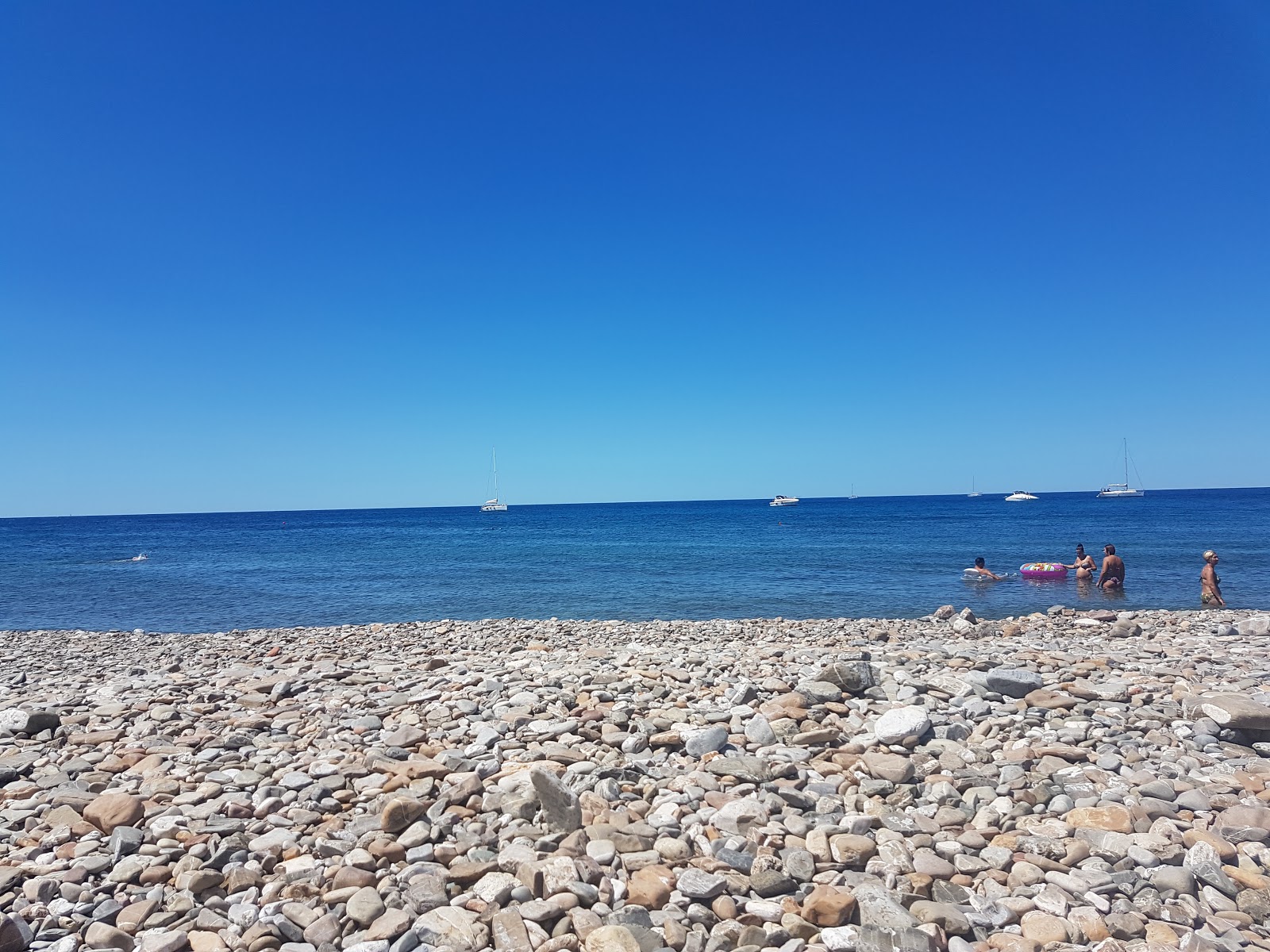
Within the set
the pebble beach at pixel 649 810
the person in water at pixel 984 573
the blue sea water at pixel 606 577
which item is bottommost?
the blue sea water at pixel 606 577

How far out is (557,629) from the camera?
16.3 metres

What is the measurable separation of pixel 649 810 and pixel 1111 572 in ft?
75.3

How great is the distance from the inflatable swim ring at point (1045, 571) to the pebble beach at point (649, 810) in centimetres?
1798

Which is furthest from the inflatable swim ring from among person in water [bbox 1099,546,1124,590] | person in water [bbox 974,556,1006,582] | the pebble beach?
the pebble beach

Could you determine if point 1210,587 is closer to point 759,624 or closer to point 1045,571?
point 1045,571

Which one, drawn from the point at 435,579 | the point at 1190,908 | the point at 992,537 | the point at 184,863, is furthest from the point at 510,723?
the point at 992,537

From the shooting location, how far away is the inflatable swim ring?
25.8m

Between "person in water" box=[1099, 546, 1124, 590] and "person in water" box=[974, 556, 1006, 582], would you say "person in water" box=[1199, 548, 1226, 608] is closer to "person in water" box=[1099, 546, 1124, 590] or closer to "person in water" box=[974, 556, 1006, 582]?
"person in water" box=[1099, 546, 1124, 590]

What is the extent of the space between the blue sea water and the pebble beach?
1274cm

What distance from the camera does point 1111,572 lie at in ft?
75.2

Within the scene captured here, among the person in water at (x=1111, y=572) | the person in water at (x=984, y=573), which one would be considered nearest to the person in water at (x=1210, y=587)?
the person in water at (x=1111, y=572)

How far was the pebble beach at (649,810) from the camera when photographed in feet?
13.1

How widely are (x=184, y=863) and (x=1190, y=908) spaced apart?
5820 mm

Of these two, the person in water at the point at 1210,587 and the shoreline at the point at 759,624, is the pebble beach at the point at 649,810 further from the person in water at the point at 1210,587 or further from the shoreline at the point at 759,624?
the person in water at the point at 1210,587
